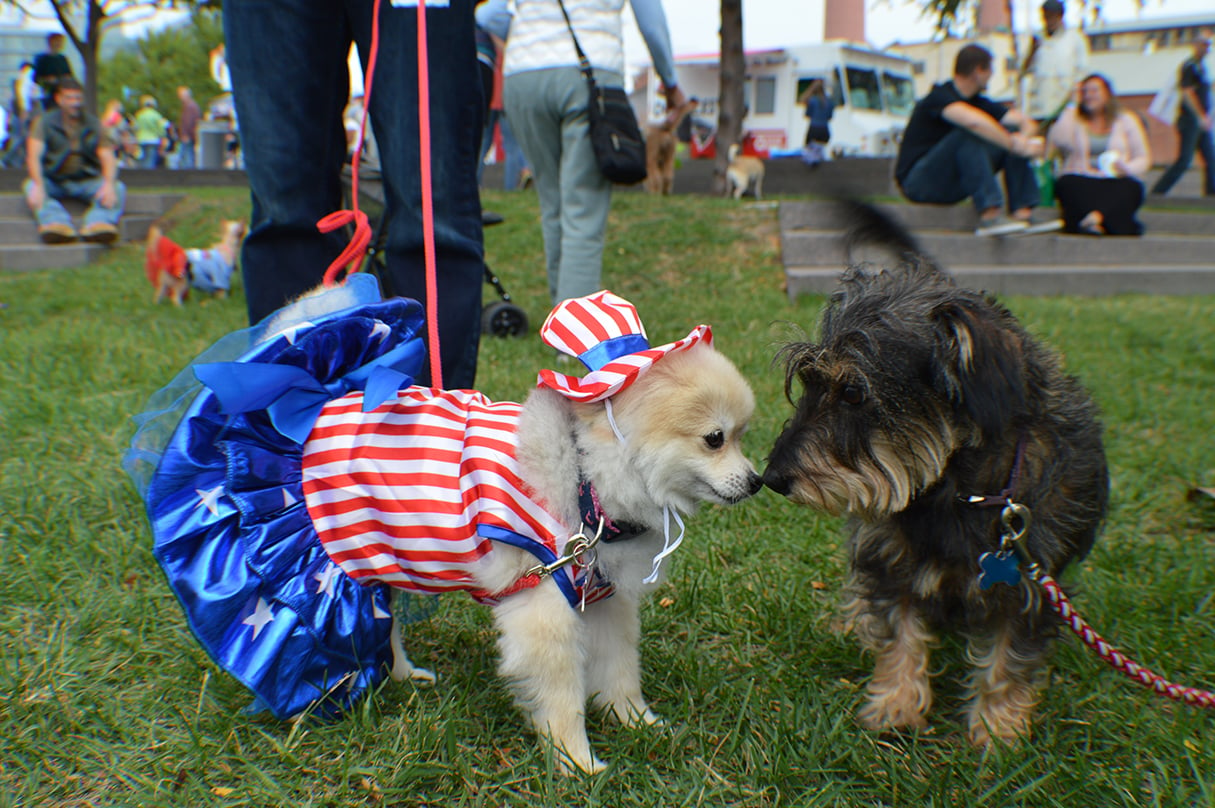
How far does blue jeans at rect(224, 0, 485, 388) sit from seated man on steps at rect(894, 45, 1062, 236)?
24.2 feet

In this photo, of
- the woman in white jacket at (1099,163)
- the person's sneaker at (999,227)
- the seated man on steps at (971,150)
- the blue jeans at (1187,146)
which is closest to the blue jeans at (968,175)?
the seated man on steps at (971,150)

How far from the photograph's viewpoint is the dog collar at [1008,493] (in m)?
2.03

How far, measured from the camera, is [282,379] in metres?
1.93

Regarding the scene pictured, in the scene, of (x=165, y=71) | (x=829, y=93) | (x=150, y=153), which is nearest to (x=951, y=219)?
(x=829, y=93)

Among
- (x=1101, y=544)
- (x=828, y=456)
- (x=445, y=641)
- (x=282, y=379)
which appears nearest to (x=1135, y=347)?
(x=1101, y=544)

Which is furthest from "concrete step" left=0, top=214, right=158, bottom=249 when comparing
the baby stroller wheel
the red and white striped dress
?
the red and white striped dress

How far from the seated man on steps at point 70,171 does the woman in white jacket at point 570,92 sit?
7709 millimetres

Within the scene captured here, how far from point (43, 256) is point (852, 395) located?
11173 millimetres

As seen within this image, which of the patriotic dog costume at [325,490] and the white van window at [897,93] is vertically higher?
the white van window at [897,93]

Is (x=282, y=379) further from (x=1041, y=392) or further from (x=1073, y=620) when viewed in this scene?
(x=1073, y=620)

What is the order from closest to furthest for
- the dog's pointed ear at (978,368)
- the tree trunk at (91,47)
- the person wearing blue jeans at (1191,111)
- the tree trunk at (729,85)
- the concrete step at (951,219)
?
the dog's pointed ear at (978,368) → the concrete step at (951,219) → the tree trunk at (729,85) → the person wearing blue jeans at (1191,111) → the tree trunk at (91,47)

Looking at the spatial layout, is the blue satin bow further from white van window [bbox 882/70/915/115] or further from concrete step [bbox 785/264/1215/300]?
white van window [bbox 882/70/915/115]

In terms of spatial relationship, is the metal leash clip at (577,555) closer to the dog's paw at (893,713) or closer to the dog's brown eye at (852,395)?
the dog's brown eye at (852,395)

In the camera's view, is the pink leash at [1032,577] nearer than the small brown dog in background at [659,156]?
Yes
